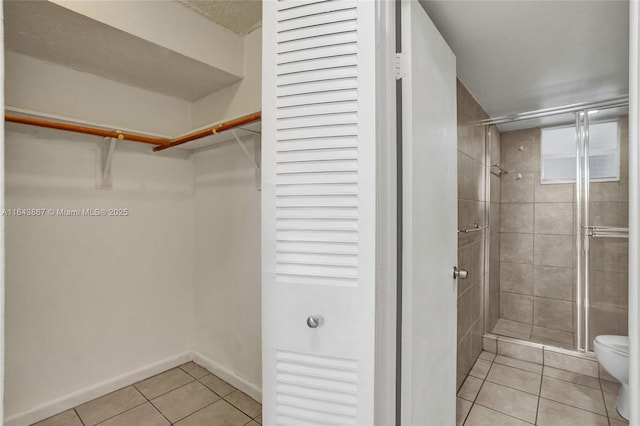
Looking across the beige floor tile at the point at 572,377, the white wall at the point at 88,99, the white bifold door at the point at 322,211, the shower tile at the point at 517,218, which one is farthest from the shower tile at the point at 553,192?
the white wall at the point at 88,99

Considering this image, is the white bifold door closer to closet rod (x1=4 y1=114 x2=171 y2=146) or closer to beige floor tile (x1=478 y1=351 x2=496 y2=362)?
closet rod (x1=4 y1=114 x2=171 y2=146)

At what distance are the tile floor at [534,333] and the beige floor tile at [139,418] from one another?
2599mm

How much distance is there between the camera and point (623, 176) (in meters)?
2.35

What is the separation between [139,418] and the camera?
1.81m

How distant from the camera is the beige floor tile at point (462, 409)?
178 centimetres

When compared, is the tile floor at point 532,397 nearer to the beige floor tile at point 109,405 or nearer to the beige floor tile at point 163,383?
the beige floor tile at point 163,383

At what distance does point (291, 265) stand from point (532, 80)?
80.6 inches

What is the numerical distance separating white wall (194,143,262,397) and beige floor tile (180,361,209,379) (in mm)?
98

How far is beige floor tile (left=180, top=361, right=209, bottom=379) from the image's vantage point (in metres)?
2.24

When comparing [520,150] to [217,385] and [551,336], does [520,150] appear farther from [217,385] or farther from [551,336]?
[217,385]

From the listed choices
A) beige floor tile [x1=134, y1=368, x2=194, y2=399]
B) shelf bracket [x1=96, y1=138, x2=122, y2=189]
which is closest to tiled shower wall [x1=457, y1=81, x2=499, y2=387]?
beige floor tile [x1=134, y1=368, x2=194, y2=399]

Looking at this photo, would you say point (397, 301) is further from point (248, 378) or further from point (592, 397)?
point (592, 397)

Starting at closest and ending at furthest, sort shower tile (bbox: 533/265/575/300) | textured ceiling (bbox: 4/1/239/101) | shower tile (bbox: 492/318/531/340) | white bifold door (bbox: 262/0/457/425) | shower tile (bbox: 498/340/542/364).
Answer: white bifold door (bbox: 262/0/457/425) → textured ceiling (bbox: 4/1/239/101) → shower tile (bbox: 498/340/542/364) → shower tile (bbox: 492/318/531/340) → shower tile (bbox: 533/265/575/300)

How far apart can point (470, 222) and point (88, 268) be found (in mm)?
2516
